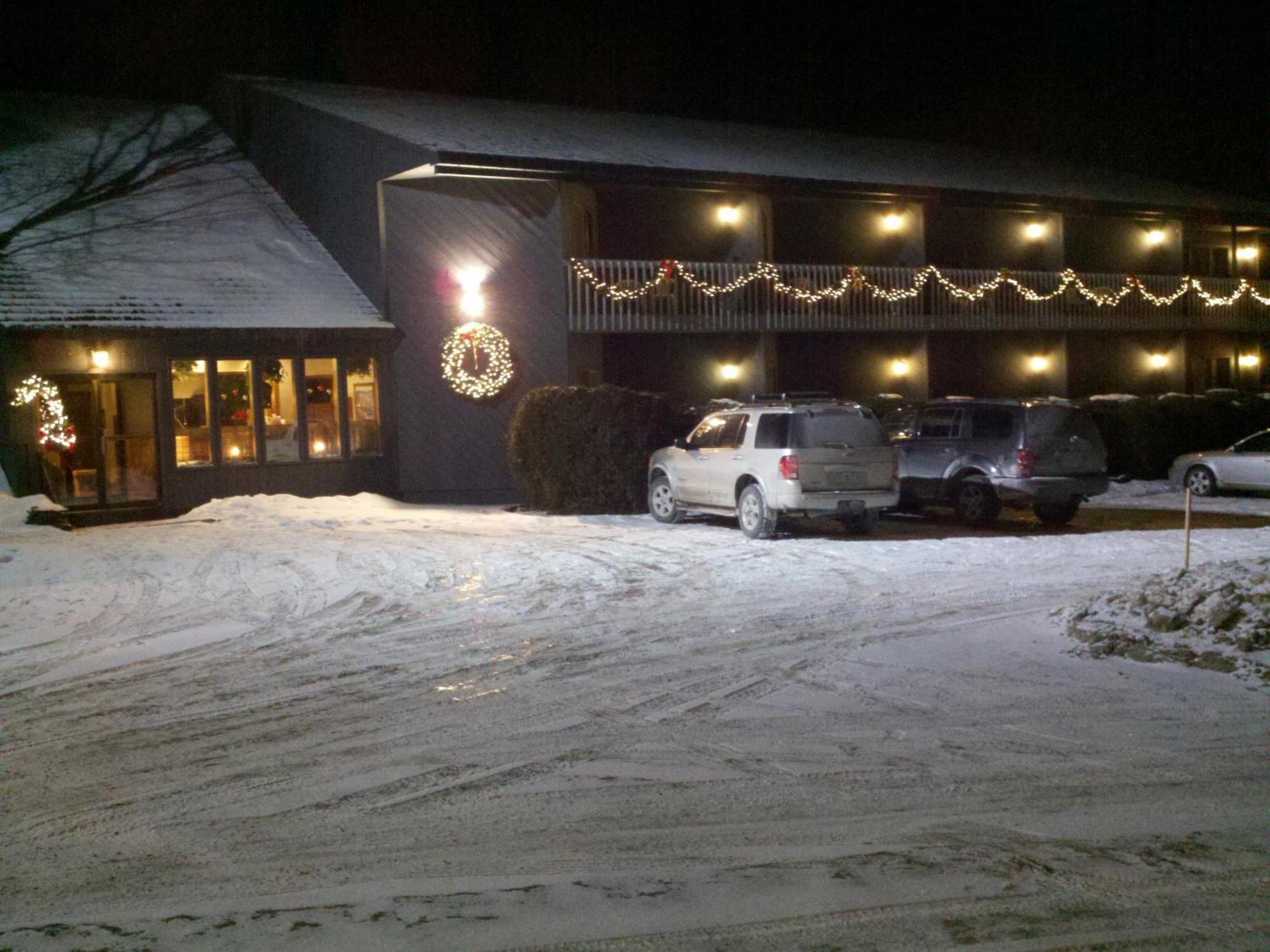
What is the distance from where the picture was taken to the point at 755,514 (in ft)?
55.4

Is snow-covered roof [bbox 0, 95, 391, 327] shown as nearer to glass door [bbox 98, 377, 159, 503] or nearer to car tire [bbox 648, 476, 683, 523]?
glass door [bbox 98, 377, 159, 503]

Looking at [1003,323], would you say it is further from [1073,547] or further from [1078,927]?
[1078,927]

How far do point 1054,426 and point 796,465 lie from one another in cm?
410

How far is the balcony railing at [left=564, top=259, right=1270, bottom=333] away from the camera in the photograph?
2495cm

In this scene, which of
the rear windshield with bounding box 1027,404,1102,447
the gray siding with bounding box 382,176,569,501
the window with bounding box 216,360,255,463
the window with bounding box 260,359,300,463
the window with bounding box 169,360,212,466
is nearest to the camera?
the rear windshield with bounding box 1027,404,1102,447

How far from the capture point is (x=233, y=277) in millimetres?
22672

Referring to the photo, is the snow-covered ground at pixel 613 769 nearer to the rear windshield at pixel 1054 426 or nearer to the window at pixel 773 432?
the window at pixel 773 432

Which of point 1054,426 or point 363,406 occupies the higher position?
point 363,406

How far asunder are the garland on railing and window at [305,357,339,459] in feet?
16.5

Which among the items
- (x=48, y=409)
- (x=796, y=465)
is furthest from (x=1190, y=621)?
(x=48, y=409)

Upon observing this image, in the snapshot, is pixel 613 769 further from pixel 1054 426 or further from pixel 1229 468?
pixel 1229 468

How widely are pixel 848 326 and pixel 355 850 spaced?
2381 centimetres

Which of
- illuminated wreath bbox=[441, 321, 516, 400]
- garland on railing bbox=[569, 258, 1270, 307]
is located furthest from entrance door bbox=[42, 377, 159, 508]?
garland on railing bbox=[569, 258, 1270, 307]

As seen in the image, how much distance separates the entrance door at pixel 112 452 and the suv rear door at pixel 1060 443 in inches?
539
